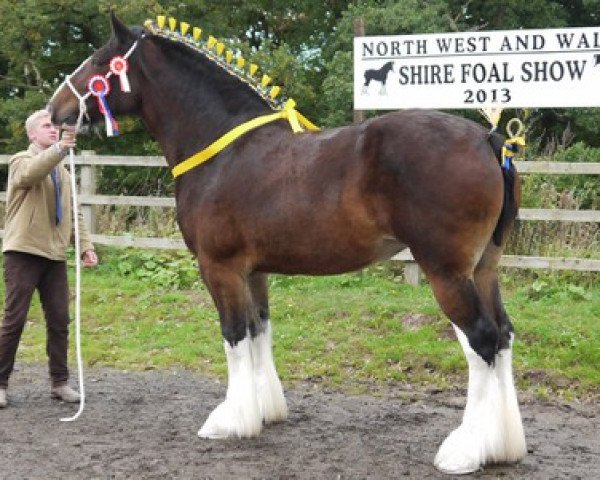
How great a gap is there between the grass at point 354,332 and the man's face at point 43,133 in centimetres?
224

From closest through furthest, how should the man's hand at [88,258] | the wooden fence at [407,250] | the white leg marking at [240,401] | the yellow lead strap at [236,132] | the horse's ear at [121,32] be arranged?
the white leg marking at [240,401] → the yellow lead strap at [236,132] → the horse's ear at [121,32] → the man's hand at [88,258] → the wooden fence at [407,250]

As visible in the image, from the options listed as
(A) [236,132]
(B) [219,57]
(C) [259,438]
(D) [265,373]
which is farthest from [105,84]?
(C) [259,438]

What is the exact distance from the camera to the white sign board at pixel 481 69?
25.3ft

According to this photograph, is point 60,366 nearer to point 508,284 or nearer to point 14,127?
point 508,284

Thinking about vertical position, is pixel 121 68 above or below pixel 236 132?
above

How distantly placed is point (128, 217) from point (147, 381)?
4.96 metres

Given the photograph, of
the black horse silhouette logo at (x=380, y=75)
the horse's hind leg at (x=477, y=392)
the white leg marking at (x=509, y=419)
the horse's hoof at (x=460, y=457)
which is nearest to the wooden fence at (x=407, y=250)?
the black horse silhouette logo at (x=380, y=75)

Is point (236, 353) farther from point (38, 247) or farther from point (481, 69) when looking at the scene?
point (481, 69)

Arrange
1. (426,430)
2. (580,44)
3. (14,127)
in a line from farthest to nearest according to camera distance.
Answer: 1. (14,127)
2. (580,44)
3. (426,430)

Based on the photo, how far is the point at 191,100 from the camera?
4996 millimetres

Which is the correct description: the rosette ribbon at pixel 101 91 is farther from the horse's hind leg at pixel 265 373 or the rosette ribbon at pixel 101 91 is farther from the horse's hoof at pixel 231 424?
the horse's hoof at pixel 231 424

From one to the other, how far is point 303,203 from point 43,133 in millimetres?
2028

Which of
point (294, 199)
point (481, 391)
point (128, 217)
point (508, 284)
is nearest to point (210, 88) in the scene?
point (294, 199)

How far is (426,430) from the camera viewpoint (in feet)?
16.1
